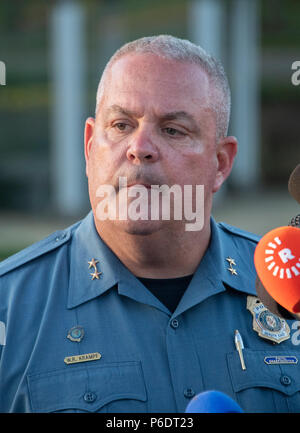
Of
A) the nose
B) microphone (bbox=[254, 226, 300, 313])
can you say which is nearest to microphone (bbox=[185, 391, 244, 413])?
microphone (bbox=[254, 226, 300, 313])

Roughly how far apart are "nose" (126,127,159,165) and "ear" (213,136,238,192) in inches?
14.2

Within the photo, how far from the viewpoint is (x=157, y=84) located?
2.32m

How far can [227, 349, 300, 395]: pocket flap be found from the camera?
234 centimetres

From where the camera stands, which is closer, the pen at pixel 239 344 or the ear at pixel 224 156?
the pen at pixel 239 344

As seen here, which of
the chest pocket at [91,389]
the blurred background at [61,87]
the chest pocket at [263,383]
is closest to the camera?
the chest pocket at [91,389]

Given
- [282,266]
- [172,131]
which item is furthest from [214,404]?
[172,131]

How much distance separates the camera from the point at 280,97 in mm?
15938

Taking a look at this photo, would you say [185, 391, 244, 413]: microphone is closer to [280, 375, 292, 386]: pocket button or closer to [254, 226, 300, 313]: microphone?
[254, 226, 300, 313]: microphone

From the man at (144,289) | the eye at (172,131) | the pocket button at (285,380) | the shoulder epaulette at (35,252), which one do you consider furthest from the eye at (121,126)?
the pocket button at (285,380)

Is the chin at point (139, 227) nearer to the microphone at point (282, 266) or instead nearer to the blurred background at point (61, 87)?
the microphone at point (282, 266)

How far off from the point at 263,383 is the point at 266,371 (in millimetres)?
44

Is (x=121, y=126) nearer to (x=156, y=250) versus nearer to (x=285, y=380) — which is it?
(x=156, y=250)

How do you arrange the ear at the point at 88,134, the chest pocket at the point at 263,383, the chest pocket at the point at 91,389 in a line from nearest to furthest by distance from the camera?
the chest pocket at the point at 91,389 → the chest pocket at the point at 263,383 → the ear at the point at 88,134

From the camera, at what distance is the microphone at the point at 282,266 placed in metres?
1.73
